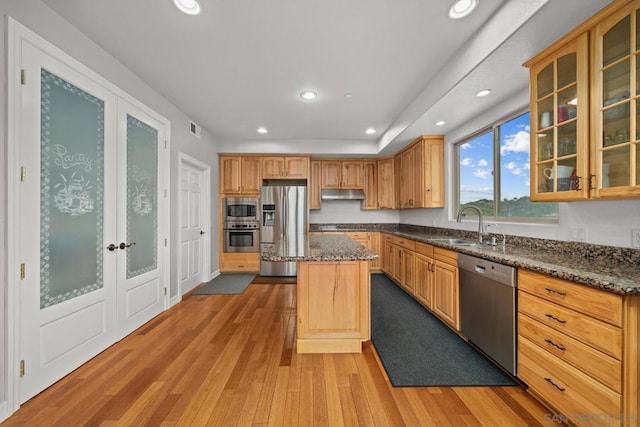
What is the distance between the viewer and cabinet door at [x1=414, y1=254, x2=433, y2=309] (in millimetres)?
2934

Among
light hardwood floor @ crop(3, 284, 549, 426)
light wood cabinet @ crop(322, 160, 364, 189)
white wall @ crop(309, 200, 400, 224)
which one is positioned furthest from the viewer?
white wall @ crop(309, 200, 400, 224)

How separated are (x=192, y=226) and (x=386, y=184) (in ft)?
12.3

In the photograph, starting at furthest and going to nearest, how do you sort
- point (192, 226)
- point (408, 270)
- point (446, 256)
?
point (192, 226) → point (408, 270) → point (446, 256)

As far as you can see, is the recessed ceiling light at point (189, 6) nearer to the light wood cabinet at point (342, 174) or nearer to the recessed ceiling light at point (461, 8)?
the recessed ceiling light at point (461, 8)

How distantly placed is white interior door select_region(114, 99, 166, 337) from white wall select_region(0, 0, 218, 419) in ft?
0.82

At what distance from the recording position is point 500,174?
2979 millimetres

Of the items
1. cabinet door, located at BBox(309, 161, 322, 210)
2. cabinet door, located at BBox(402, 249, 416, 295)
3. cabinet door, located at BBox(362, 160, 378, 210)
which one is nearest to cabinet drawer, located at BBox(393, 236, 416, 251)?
cabinet door, located at BBox(402, 249, 416, 295)

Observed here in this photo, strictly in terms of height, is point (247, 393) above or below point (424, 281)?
below

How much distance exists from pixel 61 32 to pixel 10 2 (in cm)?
33

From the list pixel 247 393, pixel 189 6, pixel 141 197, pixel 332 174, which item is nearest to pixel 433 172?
pixel 332 174

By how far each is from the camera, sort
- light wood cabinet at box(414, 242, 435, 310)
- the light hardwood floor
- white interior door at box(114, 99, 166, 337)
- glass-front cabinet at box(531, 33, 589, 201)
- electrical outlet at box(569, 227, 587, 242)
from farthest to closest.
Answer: light wood cabinet at box(414, 242, 435, 310) → white interior door at box(114, 99, 166, 337) → electrical outlet at box(569, 227, 587, 242) → glass-front cabinet at box(531, 33, 589, 201) → the light hardwood floor

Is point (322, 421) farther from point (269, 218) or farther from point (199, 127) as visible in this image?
point (199, 127)

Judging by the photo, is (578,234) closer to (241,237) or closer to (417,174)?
(417,174)

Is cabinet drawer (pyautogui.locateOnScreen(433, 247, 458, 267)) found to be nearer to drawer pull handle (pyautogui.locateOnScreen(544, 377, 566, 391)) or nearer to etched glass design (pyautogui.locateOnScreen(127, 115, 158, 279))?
drawer pull handle (pyautogui.locateOnScreen(544, 377, 566, 391))
